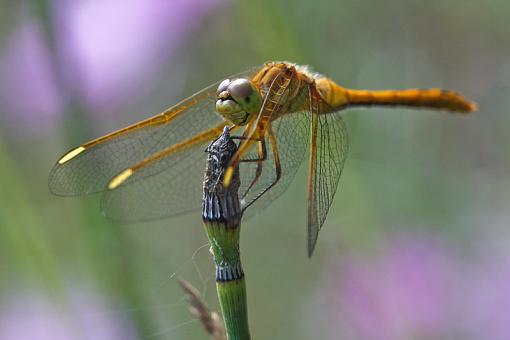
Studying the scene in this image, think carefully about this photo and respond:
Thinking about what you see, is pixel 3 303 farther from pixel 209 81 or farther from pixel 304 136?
pixel 304 136

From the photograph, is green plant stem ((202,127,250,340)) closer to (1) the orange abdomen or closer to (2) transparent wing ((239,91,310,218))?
(2) transparent wing ((239,91,310,218))

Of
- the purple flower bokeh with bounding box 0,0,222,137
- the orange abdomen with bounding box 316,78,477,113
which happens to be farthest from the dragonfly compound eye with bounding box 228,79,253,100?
the purple flower bokeh with bounding box 0,0,222,137

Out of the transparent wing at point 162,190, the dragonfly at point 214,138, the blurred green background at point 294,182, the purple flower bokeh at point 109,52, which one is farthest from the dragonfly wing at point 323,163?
the purple flower bokeh at point 109,52

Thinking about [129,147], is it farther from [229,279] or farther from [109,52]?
[109,52]

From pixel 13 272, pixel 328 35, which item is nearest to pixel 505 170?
pixel 328 35

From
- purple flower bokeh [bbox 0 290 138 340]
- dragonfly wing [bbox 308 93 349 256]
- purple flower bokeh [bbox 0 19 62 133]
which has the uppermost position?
Result: purple flower bokeh [bbox 0 19 62 133]

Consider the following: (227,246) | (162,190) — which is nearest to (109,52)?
(162,190)

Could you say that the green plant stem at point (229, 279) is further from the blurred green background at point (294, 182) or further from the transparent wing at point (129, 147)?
the blurred green background at point (294, 182)
